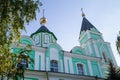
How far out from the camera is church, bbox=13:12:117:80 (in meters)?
16.2

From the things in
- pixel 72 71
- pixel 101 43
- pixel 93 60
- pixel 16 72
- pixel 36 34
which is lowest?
pixel 16 72

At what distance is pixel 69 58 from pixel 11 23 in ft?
34.4

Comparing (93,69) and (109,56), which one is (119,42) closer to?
(93,69)

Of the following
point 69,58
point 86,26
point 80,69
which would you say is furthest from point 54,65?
point 86,26

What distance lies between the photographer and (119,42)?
45.1 feet

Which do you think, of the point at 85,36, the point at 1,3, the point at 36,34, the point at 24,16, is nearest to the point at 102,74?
the point at 85,36

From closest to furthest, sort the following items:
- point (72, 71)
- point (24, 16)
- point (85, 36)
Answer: point (24, 16) → point (72, 71) → point (85, 36)

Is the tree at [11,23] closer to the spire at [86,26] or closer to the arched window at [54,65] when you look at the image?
the arched window at [54,65]

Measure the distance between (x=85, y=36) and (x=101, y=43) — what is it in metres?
2.24

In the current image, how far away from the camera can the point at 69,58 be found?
1861 cm

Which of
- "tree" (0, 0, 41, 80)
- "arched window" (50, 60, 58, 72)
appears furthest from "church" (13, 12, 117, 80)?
"tree" (0, 0, 41, 80)

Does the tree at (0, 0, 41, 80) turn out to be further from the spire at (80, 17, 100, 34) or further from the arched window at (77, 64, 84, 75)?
the spire at (80, 17, 100, 34)

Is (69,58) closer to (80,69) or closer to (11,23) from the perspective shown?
(80,69)

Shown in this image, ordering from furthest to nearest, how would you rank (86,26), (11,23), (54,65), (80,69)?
(86,26), (80,69), (54,65), (11,23)
